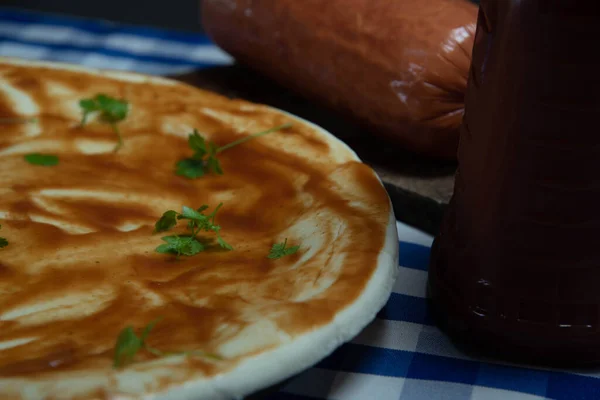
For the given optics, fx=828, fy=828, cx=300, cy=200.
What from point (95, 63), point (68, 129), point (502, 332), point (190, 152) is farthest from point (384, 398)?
point (95, 63)

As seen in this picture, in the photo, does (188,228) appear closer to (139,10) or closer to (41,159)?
(41,159)

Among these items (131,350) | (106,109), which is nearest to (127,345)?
(131,350)

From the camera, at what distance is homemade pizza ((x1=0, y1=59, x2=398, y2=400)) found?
0.83m

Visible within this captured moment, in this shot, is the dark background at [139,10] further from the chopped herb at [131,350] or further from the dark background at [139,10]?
the chopped herb at [131,350]

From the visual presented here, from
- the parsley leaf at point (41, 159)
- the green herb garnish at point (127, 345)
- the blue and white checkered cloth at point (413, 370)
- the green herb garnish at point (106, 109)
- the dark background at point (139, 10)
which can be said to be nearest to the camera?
the green herb garnish at point (127, 345)

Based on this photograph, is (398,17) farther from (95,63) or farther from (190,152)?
(95,63)

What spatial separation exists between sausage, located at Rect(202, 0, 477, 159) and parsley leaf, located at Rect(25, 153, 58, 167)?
1.75ft

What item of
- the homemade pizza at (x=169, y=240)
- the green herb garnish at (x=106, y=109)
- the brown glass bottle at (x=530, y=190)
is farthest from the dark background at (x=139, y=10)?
the brown glass bottle at (x=530, y=190)

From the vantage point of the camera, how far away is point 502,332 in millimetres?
1038

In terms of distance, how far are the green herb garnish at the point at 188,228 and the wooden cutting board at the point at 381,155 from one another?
386mm

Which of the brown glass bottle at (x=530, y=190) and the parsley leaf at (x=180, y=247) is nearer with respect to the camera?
the brown glass bottle at (x=530, y=190)

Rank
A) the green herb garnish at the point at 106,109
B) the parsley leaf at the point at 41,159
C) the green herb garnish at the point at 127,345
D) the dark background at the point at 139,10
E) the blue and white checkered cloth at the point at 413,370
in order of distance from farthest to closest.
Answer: the dark background at the point at 139,10, the green herb garnish at the point at 106,109, the parsley leaf at the point at 41,159, the blue and white checkered cloth at the point at 413,370, the green herb garnish at the point at 127,345

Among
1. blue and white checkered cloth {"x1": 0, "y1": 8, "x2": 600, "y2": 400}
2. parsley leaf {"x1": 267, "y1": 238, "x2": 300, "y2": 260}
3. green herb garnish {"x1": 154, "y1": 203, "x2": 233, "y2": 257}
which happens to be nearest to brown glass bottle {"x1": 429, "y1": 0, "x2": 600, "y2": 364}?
blue and white checkered cloth {"x1": 0, "y1": 8, "x2": 600, "y2": 400}

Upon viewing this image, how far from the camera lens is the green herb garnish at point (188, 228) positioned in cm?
107
